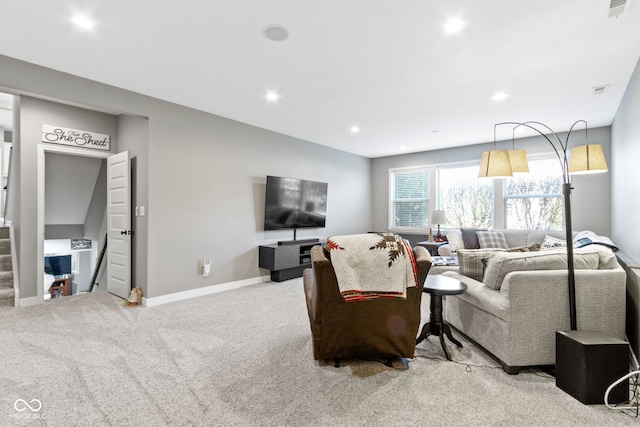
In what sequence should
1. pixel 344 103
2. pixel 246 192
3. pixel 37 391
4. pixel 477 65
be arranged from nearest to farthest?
pixel 37 391, pixel 477 65, pixel 344 103, pixel 246 192

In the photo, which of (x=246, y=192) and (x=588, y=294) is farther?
(x=246, y=192)

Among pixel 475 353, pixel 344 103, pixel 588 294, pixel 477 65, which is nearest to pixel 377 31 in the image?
pixel 477 65

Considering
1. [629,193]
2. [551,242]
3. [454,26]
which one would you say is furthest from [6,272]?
[551,242]

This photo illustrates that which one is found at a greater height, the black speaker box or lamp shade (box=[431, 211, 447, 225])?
lamp shade (box=[431, 211, 447, 225])

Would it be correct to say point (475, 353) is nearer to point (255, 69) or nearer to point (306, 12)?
point (306, 12)

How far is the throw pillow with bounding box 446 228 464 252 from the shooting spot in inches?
219

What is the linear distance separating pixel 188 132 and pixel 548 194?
5814 mm

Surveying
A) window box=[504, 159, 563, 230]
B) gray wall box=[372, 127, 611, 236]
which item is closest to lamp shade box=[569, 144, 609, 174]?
gray wall box=[372, 127, 611, 236]

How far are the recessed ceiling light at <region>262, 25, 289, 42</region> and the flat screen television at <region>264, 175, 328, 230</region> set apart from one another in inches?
106

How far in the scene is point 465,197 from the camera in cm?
641

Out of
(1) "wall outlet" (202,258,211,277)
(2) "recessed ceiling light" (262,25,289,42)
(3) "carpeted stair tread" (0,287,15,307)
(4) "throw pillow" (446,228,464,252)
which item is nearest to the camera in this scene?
(2) "recessed ceiling light" (262,25,289,42)

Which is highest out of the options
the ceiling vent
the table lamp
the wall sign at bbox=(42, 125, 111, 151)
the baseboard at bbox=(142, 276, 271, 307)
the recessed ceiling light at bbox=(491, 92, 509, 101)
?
the recessed ceiling light at bbox=(491, 92, 509, 101)

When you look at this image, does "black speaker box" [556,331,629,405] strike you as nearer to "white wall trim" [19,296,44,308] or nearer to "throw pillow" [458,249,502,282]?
"throw pillow" [458,249,502,282]

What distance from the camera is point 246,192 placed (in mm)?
4914
